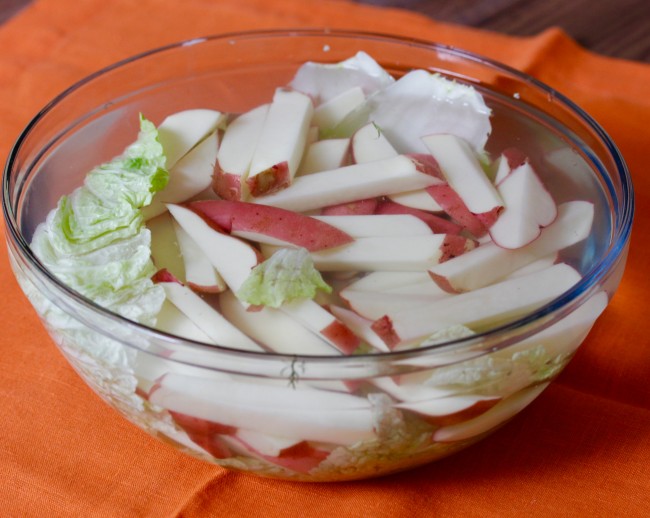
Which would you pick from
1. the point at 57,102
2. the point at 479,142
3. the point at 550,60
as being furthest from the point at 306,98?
the point at 550,60

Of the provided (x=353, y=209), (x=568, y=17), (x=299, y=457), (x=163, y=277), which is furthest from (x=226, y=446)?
(x=568, y=17)

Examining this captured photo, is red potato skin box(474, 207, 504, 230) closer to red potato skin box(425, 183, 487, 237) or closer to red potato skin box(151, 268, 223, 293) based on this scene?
red potato skin box(425, 183, 487, 237)

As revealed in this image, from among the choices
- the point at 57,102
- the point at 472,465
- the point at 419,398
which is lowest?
the point at 472,465

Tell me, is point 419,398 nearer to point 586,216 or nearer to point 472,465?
point 472,465

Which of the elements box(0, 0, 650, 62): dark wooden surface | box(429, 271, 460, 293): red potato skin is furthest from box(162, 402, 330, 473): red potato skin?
box(0, 0, 650, 62): dark wooden surface

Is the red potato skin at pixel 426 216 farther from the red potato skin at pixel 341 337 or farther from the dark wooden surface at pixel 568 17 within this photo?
the dark wooden surface at pixel 568 17

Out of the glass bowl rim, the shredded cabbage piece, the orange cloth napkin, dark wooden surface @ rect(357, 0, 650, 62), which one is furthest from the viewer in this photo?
dark wooden surface @ rect(357, 0, 650, 62)
